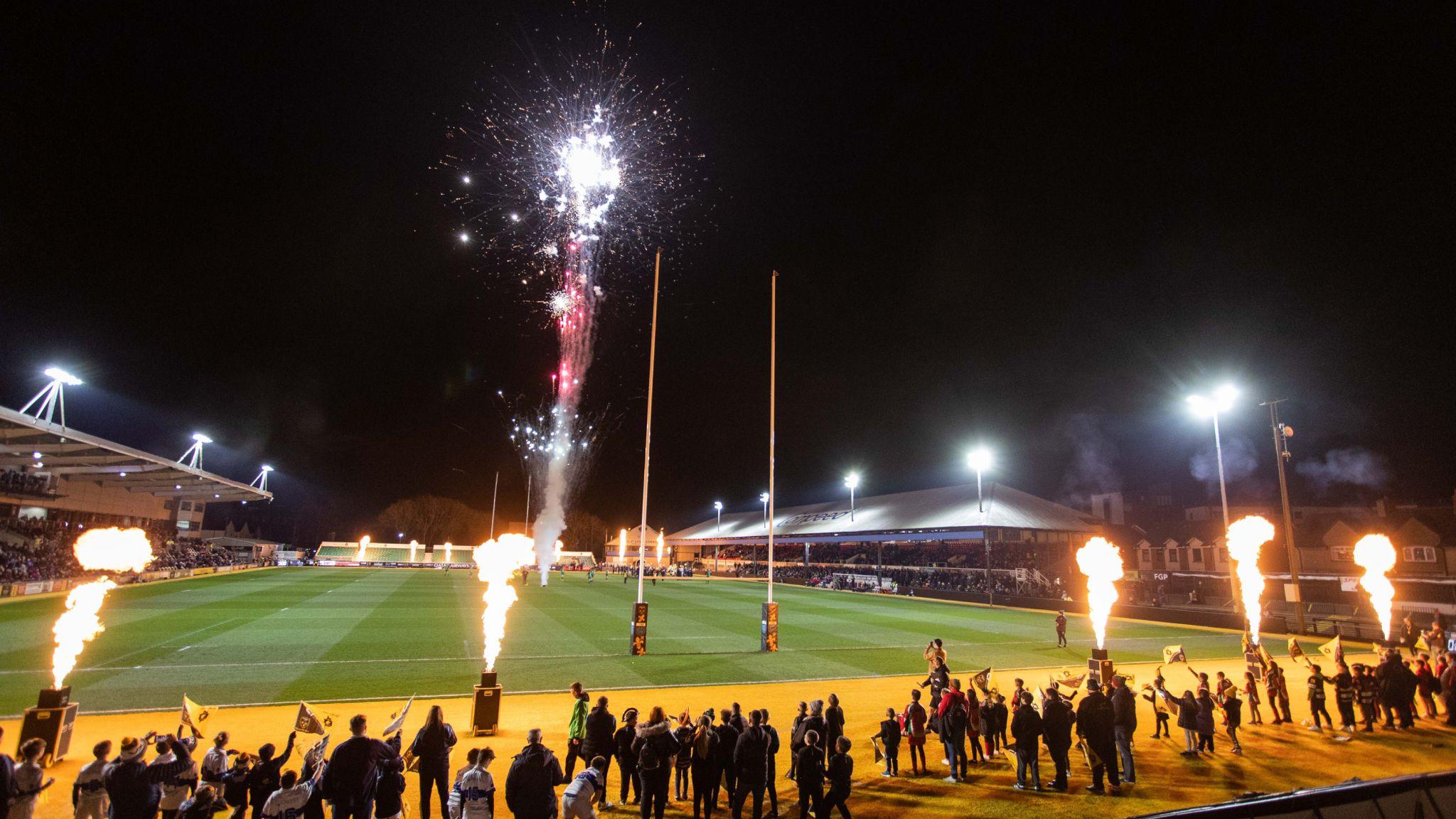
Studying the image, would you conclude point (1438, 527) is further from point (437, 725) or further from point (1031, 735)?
point (437, 725)

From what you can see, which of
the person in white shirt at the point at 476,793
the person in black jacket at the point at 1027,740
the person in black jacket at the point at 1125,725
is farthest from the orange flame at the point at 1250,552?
the person in white shirt at the point at 476,793

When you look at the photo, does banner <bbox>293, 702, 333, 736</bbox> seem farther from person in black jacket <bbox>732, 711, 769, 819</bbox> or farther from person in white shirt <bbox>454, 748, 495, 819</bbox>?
person in black jacket <bbox>732, 711, 769, 819</bbox>

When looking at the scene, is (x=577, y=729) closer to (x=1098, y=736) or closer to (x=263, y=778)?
(x=263, y=778)

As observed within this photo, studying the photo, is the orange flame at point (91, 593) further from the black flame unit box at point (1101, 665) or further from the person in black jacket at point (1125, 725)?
the black flame unit box at point (1101, 665)

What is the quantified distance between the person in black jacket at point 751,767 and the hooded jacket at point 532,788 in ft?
8.56

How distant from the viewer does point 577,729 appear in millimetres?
10195

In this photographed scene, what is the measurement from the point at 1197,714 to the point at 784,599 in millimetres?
37127

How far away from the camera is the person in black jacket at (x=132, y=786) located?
695 centimetres

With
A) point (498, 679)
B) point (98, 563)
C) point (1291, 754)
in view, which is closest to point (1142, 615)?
point (1291, 754)

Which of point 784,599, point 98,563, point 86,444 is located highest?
point 86,444

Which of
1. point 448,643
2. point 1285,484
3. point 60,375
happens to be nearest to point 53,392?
point 60,375

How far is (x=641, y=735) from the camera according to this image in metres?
8.91

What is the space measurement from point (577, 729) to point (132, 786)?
5237mm

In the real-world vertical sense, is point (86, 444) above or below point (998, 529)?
above
